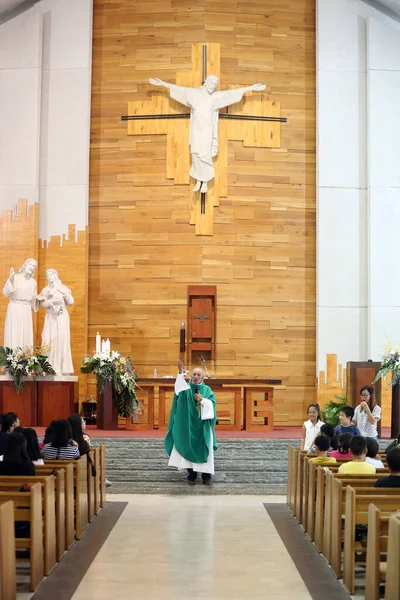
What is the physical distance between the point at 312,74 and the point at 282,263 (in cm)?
332

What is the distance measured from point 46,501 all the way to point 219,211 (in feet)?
31.1

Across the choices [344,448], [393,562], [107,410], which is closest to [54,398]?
→ [107,410]

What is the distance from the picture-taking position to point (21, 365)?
39.2 ft

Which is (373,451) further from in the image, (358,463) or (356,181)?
(356,181)

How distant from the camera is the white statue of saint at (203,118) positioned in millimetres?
13961

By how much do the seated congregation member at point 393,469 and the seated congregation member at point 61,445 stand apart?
105 inches

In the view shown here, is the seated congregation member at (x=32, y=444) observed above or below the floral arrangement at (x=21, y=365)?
below

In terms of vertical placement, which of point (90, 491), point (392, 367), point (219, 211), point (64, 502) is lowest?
point (90, 491)

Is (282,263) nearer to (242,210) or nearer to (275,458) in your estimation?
(242,210)

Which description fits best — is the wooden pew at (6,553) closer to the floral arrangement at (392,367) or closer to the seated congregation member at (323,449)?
the seated congregation member at (323,449)

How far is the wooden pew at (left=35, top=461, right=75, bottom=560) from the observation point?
5625 mm

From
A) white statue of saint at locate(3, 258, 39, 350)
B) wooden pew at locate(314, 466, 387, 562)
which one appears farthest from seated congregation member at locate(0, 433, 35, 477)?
white statue of saint at locate(3, 258, 39, 350)

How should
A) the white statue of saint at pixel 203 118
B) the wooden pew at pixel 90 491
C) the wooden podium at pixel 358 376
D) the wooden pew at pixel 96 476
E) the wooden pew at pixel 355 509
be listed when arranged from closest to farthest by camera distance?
the wooden pew at pixel 355 509 → the wooden pew at pixel 90 491 → the wooden pew at pixel 96 476 → the wooden podium at pixel 358 376 → the white statue of saint at pixel 203 118

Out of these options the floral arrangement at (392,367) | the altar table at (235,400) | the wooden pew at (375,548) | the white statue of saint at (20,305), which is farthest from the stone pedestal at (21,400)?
the wooden pew at (375,548)
